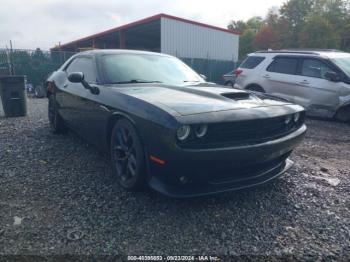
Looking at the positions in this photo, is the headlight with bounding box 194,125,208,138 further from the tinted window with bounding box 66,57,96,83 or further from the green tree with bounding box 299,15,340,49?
the green tree with bounding box 299,15,340,49

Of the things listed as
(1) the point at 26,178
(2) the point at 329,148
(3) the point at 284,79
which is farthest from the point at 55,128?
(3) the point at 284,79

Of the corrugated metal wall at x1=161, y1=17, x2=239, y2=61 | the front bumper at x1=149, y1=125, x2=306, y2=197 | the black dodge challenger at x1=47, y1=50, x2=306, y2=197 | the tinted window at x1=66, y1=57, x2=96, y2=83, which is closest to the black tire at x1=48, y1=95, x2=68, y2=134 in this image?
the tinted window at x1=66, y1=57, x2=96, y2=83

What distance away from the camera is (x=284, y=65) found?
27.1 ft

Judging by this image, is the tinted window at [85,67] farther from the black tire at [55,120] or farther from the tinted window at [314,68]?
the tinted window at [314,68]

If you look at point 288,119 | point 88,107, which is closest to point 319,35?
point 288,119

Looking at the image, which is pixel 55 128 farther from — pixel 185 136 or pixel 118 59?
pixel 185 136

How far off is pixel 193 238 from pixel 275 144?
1.21m

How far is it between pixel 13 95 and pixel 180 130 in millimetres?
6434

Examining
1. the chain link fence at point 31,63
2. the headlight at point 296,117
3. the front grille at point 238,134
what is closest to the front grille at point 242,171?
the front grille at point 238,134

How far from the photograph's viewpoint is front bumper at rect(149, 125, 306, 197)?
262 centimetres

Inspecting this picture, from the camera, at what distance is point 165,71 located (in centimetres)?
433

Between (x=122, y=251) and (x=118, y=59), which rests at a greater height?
(x=118, y=59)

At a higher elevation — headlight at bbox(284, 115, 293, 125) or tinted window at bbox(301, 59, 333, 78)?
tinted window at bbox(301, 59, 333, 78)

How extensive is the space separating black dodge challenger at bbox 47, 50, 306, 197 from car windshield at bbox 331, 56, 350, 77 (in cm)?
453
